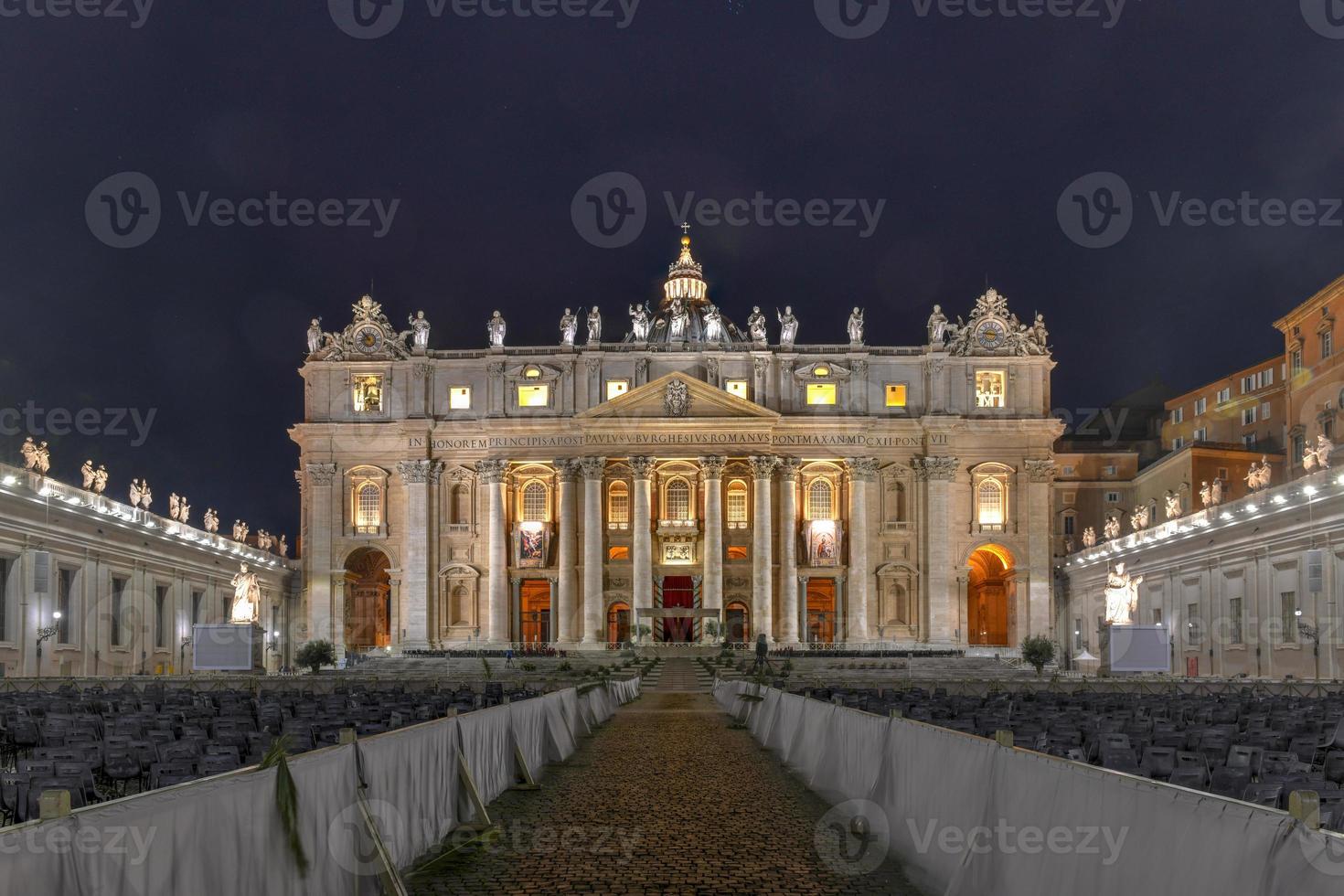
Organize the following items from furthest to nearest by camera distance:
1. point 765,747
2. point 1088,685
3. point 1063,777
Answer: point 1088,685 < point 765,747 < point 1063,777

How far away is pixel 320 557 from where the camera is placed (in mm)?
Result: 86562

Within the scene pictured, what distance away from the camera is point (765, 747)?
2534 cm

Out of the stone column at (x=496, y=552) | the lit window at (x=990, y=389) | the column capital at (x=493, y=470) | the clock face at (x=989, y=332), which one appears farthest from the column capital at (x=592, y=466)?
the clock face at (x=989, y=332)

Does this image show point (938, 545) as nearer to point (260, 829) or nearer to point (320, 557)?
point (320, 557)

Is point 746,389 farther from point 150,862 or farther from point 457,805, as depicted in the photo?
point 150,862

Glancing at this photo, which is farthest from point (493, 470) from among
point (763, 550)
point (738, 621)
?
point (738, 621)

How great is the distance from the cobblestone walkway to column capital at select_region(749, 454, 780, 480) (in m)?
59.4

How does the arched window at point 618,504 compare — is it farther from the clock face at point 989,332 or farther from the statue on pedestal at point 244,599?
the statue on pedestal at point 244,599

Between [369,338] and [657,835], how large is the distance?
7737 centimetres

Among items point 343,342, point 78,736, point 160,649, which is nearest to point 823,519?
point 343,342

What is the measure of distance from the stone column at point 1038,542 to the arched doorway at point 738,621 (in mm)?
17243

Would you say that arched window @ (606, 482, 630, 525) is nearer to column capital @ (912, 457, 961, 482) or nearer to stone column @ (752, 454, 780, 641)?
stone column @ (752, 454, 780, 641)

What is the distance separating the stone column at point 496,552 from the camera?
84.4m

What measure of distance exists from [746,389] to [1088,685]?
1894 inches
